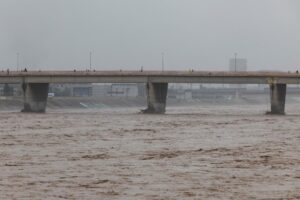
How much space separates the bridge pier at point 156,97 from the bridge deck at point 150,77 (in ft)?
6.35

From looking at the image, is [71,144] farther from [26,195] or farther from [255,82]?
[255,82]

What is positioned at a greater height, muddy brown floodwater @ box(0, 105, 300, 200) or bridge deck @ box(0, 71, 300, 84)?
bridge deck @ box(0, 71, 300, 84)

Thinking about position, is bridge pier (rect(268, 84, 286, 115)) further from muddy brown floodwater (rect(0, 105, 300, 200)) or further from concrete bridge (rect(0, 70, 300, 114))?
muddy brown floodwater (rect(0, 105, 300, 200))

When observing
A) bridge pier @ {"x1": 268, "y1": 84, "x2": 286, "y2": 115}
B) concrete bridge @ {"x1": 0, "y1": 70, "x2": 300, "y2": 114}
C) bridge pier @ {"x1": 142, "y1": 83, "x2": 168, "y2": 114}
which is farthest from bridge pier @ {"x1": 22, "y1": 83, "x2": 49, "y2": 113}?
bridge pier @ {"x1": 268, "y1": 84, "x2": 286, "y2": 115}

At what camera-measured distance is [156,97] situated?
412 ft

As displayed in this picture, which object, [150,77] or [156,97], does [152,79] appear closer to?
[150,77]

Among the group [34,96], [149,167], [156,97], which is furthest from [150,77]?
[149,167]

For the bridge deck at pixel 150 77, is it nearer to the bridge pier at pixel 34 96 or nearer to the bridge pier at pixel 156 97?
the bridge pier at pixel 34 96

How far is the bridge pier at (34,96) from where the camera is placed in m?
128

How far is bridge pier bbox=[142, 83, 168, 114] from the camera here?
12406 centimetres

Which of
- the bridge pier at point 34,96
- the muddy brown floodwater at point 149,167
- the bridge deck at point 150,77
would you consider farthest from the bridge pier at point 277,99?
the muddy brown floodwater at point 149,167

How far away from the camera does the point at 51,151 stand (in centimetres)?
4706

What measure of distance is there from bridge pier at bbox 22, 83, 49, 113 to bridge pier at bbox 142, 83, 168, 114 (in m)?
19.9

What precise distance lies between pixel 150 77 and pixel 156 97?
161 inches
